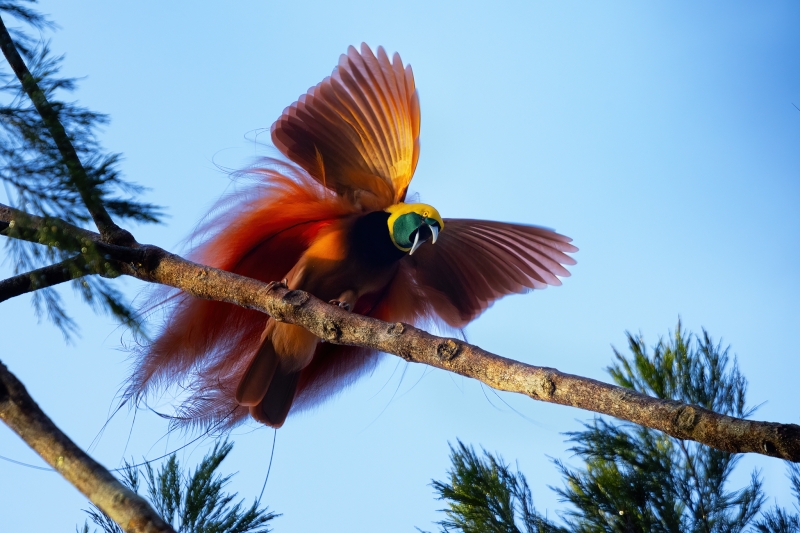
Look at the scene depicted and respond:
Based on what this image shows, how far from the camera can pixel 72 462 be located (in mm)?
1359

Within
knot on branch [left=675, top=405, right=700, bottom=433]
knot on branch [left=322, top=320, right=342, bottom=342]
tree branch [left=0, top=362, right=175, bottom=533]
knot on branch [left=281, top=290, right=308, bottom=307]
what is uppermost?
knot on branch [left=281, top=290, right=308, bottom=307]

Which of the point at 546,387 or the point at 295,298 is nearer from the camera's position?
the point at 546,387

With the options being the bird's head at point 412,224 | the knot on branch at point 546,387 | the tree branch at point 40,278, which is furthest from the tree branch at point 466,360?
the bird's head at point 412,224

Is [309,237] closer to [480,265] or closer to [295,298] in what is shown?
[480,265]

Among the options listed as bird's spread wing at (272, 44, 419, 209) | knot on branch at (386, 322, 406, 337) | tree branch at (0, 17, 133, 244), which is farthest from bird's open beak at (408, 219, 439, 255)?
tree branch at (0, 17, 133, 244)

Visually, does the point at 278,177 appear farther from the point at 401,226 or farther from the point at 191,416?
the point at 191,416

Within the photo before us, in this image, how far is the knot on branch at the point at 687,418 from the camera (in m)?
1.34

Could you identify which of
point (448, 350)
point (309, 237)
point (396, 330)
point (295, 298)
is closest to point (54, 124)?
point (295, 298)

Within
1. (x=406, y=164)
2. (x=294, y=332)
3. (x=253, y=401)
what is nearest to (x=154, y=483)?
(x=253, y=401)

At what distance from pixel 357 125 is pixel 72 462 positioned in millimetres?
1567

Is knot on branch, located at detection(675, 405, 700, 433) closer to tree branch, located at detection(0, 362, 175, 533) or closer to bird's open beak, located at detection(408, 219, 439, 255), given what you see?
tree branch, located at detection(0, 362, 175, 533)

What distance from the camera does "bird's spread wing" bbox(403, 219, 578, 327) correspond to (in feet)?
9.39

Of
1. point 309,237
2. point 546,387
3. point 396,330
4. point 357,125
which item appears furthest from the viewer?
point 309,237

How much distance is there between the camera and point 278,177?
269 cm
